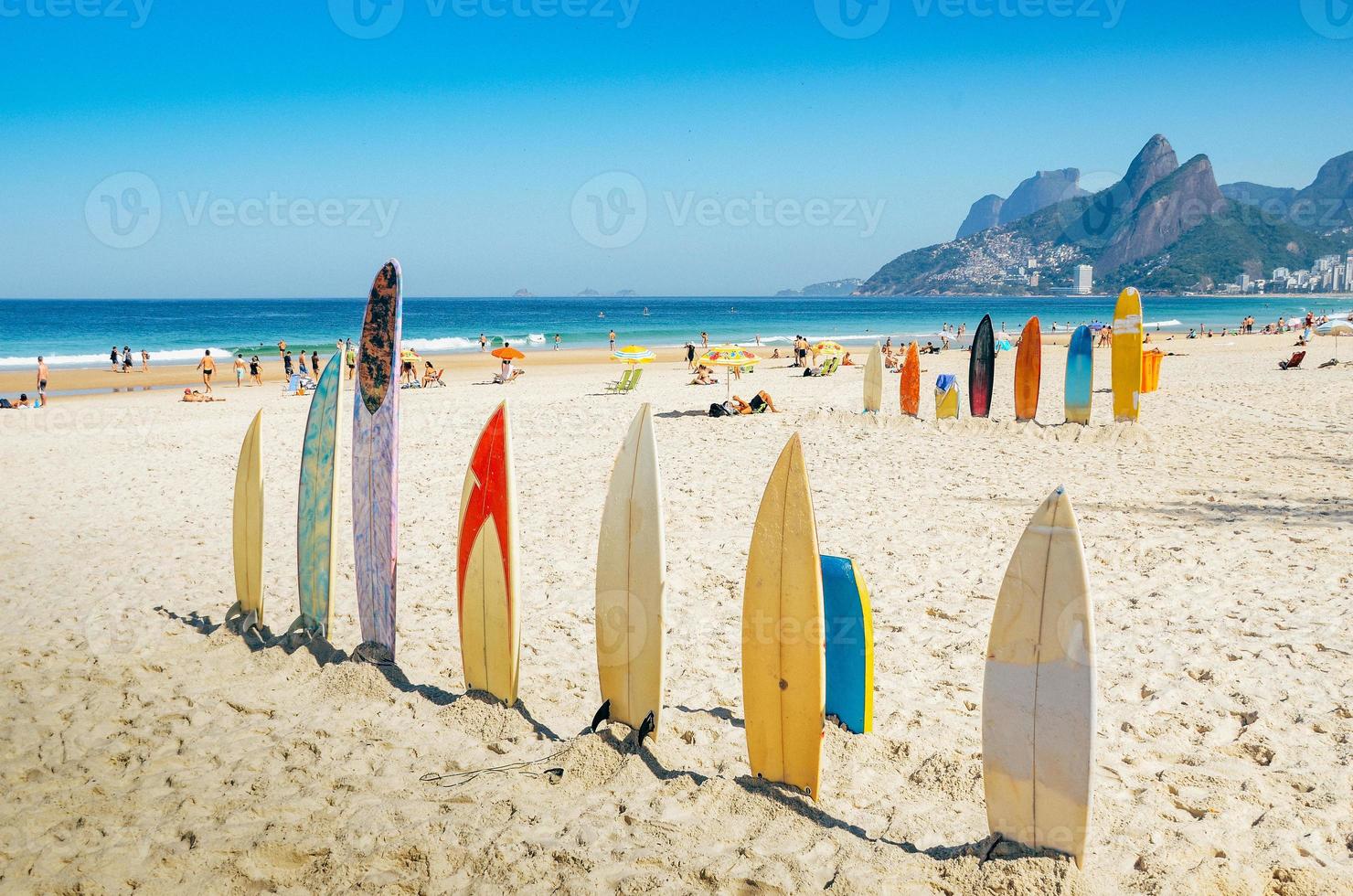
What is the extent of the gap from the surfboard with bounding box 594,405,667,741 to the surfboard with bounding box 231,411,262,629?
2.31 metres

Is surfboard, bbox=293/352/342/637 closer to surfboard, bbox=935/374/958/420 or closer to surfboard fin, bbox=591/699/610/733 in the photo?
surfboard fin, bbox=591/699/610/733

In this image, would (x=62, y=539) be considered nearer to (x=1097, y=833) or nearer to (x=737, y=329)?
(x=1097, y=833)

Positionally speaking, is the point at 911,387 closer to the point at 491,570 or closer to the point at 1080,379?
the point at 1080,379

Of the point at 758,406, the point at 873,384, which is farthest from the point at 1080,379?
the point at 758,406

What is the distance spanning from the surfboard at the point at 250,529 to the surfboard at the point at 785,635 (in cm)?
300

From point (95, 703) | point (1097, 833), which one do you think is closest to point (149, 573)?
point (95, 703)

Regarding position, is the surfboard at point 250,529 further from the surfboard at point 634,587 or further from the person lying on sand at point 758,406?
the person lying on sand at point 758,406

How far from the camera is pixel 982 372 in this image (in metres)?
11.8

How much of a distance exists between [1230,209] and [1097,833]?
521ft

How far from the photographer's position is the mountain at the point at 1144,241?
379ft

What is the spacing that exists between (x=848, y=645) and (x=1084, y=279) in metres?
148

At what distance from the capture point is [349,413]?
14523 mm

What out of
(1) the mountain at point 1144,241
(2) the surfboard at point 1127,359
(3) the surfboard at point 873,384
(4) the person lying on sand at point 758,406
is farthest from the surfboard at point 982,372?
(1) the mountain at point 1144,241

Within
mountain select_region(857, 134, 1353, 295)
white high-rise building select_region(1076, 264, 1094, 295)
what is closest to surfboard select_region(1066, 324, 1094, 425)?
mountain select_region(857, 134, 1353, 295)
